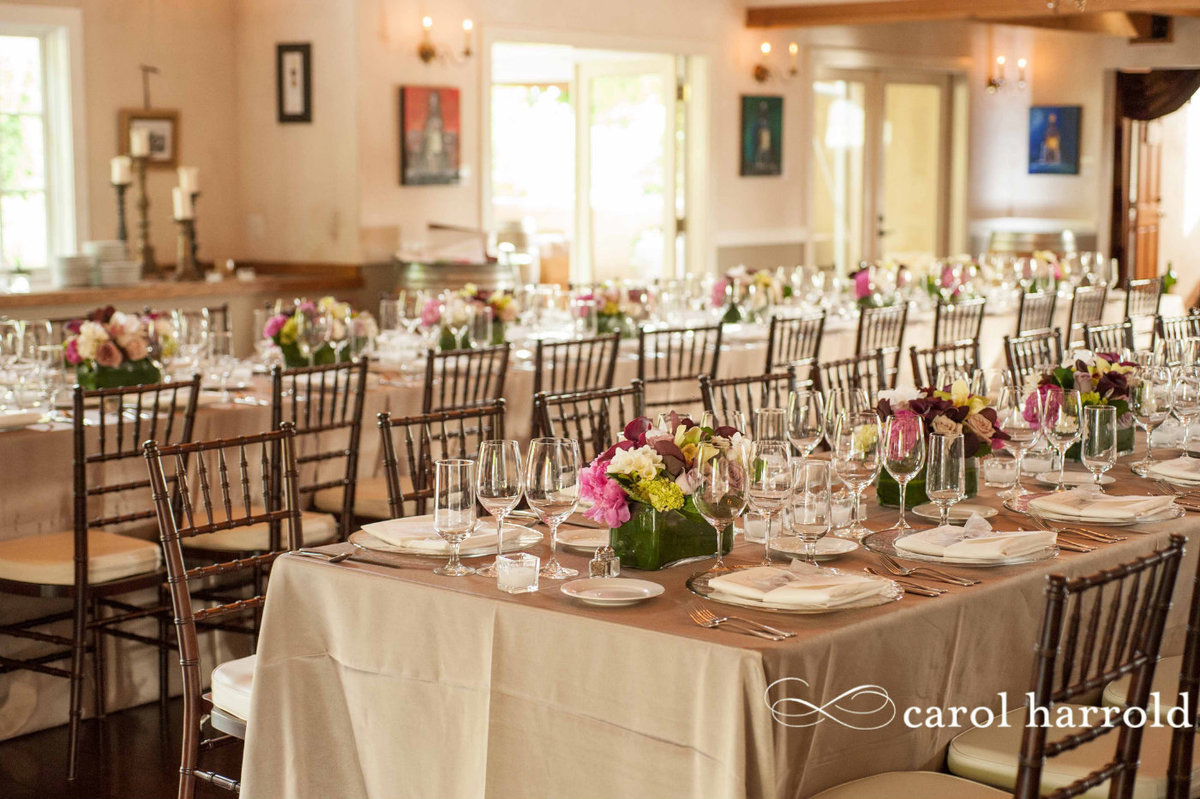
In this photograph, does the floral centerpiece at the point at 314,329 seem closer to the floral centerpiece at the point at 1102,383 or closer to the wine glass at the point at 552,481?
the floral centerpiece at the point at 1102,383

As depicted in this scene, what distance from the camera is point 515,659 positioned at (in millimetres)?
2475

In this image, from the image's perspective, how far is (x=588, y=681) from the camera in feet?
7.81

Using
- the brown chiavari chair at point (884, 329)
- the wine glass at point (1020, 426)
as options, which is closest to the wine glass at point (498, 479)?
the wine glass at point (1020, 426)

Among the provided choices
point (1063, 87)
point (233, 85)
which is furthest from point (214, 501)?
point (1063, 87)

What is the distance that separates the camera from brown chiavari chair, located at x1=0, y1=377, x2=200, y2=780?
3906mm

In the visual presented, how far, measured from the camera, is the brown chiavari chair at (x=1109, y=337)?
18.7 ft

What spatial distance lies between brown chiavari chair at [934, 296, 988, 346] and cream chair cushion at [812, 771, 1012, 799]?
180 inches

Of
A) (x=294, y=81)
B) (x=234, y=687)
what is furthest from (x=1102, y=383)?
→ (x=294, y=81)

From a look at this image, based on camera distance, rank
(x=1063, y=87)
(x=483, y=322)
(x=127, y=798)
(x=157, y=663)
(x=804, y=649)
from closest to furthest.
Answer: (x=804, y=649)
(x=127, y=798)
(x=157, y=663)
(x=483, y=322)
(x=1063, y=87)

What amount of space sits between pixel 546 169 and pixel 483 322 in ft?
28.9

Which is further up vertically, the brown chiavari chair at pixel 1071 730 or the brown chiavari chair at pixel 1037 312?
the brown chiavari chair at pixel 1037 312

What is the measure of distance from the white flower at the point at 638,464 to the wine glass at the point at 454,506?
0.26 metres

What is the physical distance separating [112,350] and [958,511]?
2898 mm

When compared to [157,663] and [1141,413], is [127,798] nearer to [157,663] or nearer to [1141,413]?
[157,663]
